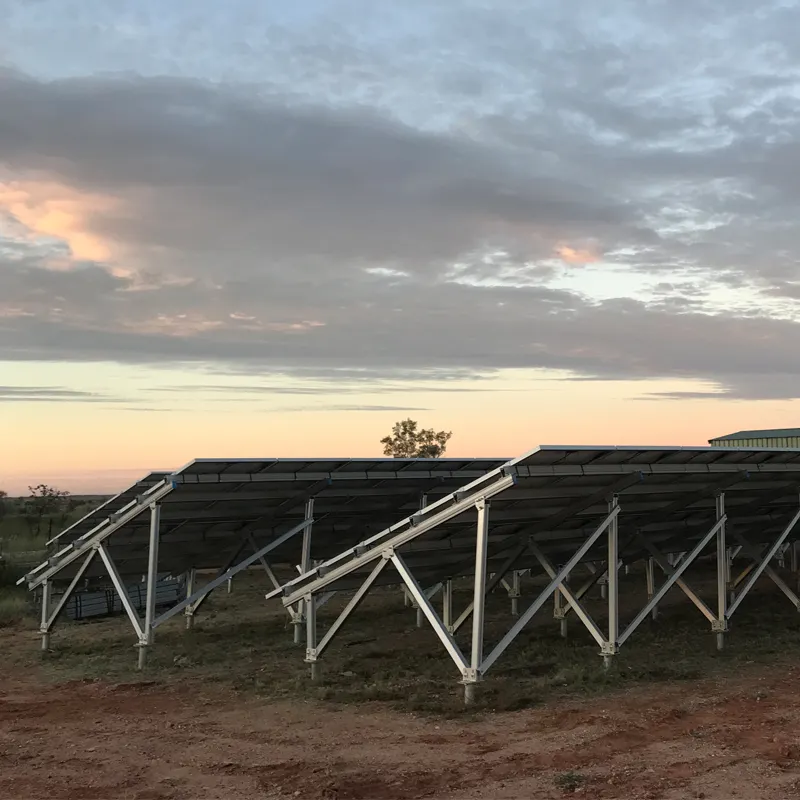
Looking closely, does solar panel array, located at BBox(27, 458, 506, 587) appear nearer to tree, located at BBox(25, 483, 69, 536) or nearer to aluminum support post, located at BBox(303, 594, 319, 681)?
aluminum support post, located at BBox(303, 594, 319, 681)

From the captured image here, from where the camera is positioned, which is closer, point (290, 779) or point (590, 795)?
point (590, 795)

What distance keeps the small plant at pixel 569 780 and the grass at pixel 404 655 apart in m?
3.81

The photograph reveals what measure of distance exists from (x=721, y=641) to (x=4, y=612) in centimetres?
2391

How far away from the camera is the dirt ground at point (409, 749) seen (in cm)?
1086

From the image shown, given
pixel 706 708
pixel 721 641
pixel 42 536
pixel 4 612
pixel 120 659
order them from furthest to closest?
pixel 42 536 < pixel 4 612 < pixel 120 659 < pixel 721 641 < pixel 706 708

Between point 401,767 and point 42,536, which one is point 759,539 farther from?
point 42,536

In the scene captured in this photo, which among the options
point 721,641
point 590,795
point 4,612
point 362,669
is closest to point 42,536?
point 4,612

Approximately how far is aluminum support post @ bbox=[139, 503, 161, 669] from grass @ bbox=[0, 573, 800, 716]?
27.0 inches

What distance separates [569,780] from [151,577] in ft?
40.6

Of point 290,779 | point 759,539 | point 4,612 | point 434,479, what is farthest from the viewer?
point 4,612

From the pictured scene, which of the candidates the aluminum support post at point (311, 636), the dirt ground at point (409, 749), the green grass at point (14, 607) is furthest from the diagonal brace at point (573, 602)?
the green grass at point (14, 607)

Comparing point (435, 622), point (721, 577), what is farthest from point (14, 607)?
point (721, 577)

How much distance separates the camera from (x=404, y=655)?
66.4 feet

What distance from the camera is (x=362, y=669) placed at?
61.3 ft
